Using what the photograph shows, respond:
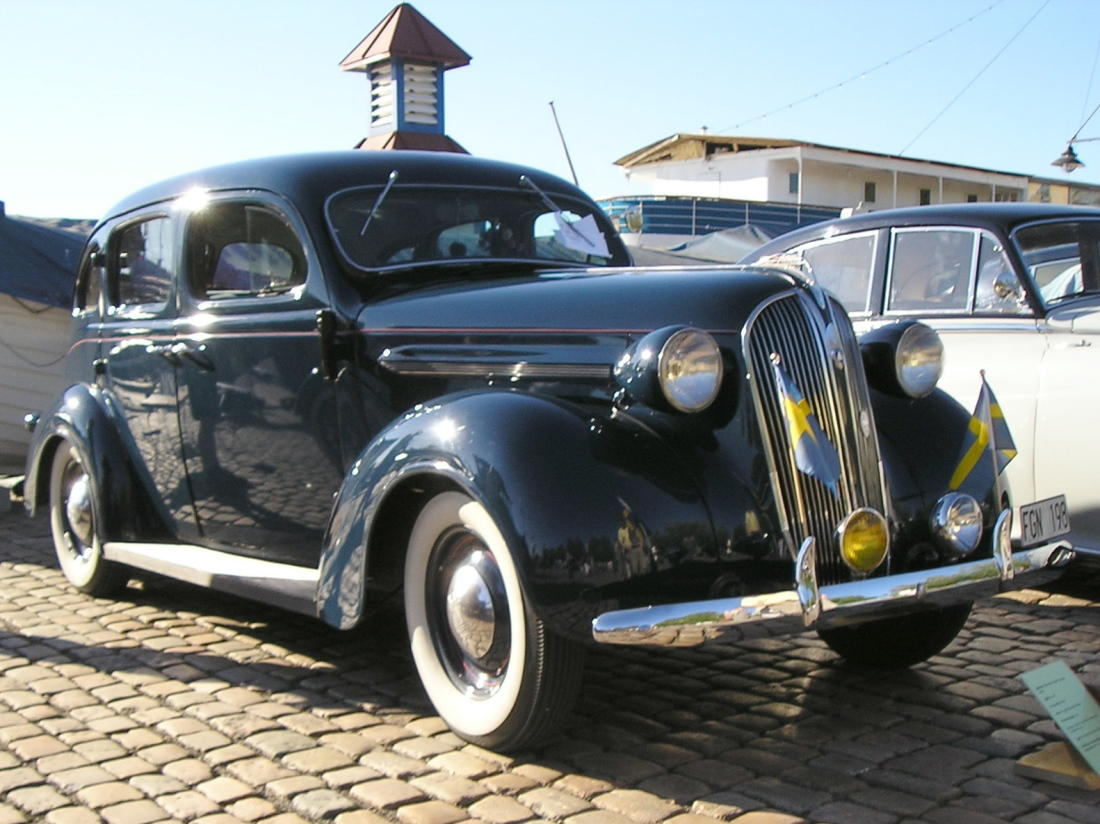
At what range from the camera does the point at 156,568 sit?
4.89 meters

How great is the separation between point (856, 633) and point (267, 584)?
2.03m

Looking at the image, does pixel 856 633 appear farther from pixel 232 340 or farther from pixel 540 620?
pixel 232 340

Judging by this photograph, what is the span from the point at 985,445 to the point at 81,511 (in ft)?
12.9

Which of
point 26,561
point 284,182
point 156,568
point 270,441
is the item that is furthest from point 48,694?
point 26,561

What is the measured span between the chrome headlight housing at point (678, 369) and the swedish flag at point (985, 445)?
94cm

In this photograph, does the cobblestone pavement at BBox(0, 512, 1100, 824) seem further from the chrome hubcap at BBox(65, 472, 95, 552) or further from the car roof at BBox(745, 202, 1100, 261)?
the car roof at BBox(745, 202, 1100, 261)

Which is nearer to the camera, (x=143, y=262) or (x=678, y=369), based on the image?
(x=678, y=369)

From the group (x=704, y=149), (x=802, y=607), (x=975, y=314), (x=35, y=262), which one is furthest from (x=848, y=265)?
(x=704, y=149)

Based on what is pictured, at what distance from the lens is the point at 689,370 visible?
3.34 m

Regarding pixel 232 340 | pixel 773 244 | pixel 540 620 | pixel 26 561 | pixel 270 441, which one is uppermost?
pixel 773 244

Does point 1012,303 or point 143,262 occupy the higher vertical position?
point 143,262

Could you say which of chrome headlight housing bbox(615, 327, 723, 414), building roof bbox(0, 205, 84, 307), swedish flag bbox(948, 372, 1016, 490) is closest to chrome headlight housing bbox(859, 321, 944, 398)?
swedish flag bbox(948, 372, 1016, 490)

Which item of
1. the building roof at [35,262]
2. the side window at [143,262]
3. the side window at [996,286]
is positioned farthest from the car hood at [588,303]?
the building roof at [35,262]

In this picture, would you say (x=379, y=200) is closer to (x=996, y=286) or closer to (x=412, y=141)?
(x=996, y=286)
